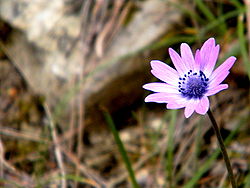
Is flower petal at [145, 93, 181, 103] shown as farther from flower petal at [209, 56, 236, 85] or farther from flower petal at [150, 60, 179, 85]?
flower petal at [209, 56, 236, 85]

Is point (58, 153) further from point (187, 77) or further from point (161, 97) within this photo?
point (161, 97)

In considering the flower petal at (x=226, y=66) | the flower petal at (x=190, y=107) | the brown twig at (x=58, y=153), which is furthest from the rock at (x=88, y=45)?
the flower petal at (x=226, y=66)

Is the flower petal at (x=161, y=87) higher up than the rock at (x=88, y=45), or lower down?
lower down

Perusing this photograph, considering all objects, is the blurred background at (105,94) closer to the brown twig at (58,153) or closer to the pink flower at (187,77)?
the brown twig at (58,153)

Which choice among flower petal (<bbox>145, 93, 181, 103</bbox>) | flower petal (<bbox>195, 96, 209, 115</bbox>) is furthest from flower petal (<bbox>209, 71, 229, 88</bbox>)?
flower petal (<bbox>145, 93, 181, 103</bbox>)

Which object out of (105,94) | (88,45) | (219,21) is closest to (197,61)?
(219,21)
